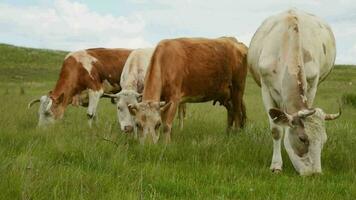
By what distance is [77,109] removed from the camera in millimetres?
19000

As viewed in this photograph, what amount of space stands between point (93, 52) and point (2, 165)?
33.3 ft

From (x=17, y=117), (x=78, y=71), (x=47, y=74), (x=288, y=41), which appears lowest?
(x=47, y=74)

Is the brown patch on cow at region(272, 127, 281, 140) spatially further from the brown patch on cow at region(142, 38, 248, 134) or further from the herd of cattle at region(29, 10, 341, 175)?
the brown patch on cow at region(142, 38, 248, 134)

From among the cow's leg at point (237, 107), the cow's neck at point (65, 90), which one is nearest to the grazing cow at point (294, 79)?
the cow's leg at point (237, 107)

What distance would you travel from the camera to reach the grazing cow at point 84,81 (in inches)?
542

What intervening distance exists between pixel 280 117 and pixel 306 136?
1.60 ft

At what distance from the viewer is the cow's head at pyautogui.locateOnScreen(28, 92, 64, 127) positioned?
43.9 ft

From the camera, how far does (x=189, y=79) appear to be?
11.2 m

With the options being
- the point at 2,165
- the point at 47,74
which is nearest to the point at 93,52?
the point at 2,165

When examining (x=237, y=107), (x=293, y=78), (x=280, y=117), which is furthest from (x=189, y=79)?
(x=280, y=117)

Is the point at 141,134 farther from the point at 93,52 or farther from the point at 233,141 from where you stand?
the point at 93,52

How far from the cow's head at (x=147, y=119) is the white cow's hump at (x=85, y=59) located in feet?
19.4

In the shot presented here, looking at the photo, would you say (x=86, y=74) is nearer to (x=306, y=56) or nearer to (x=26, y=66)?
(x=306, y=56)

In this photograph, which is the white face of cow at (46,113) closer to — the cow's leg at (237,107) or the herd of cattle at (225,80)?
the herd of cattle at (225,80)
